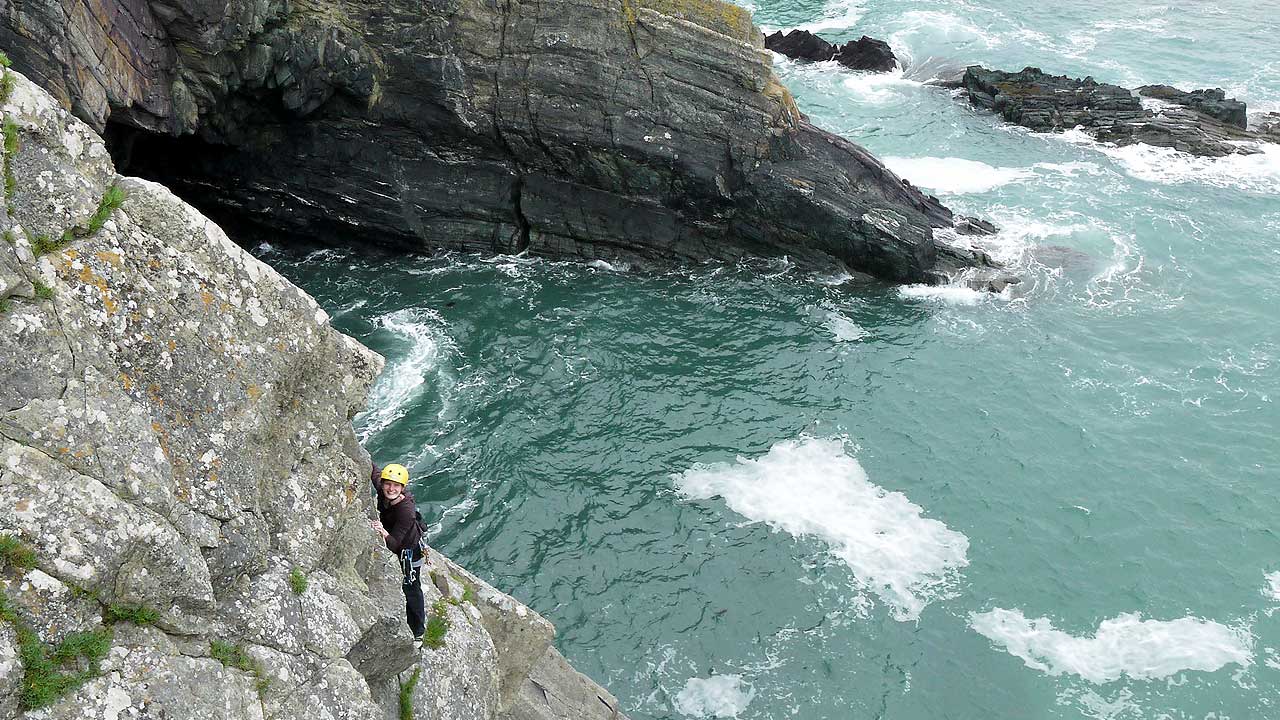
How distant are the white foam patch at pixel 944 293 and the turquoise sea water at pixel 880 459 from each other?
0.58 feet

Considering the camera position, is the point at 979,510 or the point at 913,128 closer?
the point at 979,510

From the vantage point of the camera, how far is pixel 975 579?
92.4 ft

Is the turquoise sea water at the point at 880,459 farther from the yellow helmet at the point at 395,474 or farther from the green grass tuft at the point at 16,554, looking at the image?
the green grass tuft at the point at 16,554

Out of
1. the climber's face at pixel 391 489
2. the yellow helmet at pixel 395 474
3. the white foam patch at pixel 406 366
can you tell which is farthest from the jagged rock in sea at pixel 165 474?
the white foam patch at pixel 406 366

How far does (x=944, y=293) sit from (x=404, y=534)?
1333 inches

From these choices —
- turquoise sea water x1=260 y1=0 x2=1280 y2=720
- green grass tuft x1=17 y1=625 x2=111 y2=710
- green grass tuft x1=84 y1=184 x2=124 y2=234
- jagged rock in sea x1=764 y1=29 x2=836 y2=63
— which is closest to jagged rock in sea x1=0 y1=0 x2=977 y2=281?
turquoise sea water x1=260 y1=0 x2=1280 y2=720

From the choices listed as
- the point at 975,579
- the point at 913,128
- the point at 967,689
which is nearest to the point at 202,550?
the point at 967,689

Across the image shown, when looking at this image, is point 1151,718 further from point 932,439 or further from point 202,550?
point 202,550

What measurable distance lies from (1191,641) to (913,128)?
4105 centimetres

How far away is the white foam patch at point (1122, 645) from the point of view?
25578 millimetres

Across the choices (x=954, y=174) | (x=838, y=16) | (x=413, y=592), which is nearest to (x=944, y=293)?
(x=954, y=174)

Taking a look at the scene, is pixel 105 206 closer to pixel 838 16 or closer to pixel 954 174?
pixel 954 174

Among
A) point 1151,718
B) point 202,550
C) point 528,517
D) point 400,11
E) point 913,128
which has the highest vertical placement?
point 400,11

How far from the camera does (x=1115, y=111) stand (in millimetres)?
58531
